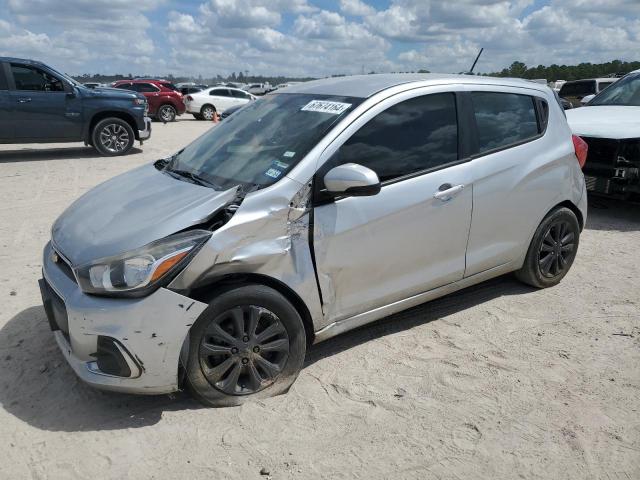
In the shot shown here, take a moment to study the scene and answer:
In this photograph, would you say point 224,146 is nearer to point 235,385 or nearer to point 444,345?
point 235,385

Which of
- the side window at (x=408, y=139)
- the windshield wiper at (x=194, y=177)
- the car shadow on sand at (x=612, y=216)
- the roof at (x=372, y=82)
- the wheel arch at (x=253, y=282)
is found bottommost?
the car shadow on sand at (x=612, y=216)

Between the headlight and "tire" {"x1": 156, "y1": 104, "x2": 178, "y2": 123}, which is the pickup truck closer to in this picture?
the headlight

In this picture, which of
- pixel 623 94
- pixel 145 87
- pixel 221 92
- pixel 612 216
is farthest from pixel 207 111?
pixel 612 216

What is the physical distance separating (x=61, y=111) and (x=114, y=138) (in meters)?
1.13

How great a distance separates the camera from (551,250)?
455 centimetres

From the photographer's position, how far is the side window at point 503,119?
3912 millimetres

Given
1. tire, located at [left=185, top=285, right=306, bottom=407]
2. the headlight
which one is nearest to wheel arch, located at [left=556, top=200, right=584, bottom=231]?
tire, located at [left=185, top=285, right=306, bottom=407]

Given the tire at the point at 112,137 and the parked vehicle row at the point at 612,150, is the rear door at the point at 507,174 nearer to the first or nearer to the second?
the parked vehicle row at the point at 612,150

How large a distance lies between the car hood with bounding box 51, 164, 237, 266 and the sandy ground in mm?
895

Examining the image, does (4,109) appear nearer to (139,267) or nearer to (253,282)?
(139,267)

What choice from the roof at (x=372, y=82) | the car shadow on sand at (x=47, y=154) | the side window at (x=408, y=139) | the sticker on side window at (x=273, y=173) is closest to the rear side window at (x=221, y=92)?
the car shadow on sand at (x=47, y=154)

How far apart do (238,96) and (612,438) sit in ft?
78.5

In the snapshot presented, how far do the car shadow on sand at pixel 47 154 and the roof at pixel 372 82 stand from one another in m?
9.27

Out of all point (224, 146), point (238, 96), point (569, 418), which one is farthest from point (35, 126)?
→ point (238, 96)
